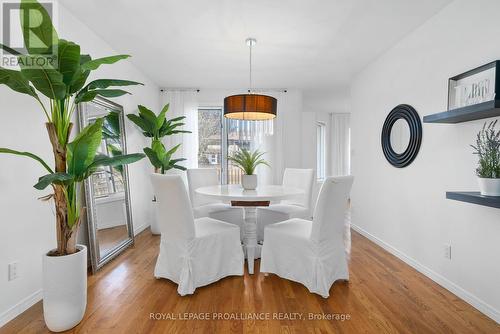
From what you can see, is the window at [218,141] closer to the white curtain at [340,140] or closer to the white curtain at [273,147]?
the white curtain at [273,147]

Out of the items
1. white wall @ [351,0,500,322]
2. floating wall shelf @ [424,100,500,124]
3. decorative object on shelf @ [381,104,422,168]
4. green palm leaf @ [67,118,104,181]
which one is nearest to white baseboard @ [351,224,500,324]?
white wall @ [351,0,500,322]

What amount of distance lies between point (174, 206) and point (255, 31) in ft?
6.53

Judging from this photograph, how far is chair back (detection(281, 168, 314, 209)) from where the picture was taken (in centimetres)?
331

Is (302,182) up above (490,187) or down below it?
below

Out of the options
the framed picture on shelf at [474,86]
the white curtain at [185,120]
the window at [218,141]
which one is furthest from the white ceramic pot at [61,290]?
the window at [218,141]

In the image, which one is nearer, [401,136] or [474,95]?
[474,95]

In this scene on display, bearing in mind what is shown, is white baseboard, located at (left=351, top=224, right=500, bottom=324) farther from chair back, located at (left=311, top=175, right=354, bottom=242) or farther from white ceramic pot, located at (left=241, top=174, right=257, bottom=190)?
white ceramic pot, located at (left=241, top=174, right=257, bottom=190)

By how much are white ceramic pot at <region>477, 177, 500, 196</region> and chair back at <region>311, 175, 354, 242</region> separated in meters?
0.85

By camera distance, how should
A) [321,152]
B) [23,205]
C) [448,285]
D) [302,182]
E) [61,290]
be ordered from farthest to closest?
[321,152], [302,182], [448,285], [23,205], [61,290]

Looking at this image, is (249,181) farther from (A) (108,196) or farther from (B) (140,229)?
(B) (140,229)

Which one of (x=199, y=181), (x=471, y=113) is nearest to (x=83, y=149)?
(x=199, y=181)

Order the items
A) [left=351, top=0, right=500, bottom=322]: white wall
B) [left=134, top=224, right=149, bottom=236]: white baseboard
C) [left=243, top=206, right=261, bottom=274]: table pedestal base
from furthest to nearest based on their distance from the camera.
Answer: [left=134, top=224, right=149, bottom=236]: white baseboard → [left=243, top=206, right=261, bottom=274]: table pedestal base → [left=351, top=0, right=500, bottom=322]: white wall

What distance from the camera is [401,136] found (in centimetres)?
298

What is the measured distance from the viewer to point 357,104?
4.16 meters
